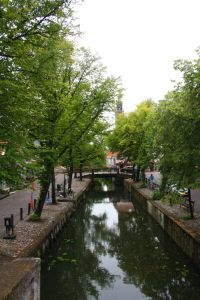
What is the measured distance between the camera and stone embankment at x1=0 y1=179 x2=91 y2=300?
9467 mm

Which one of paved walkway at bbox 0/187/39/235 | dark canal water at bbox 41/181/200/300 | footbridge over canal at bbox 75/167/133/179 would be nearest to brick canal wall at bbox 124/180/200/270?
dark canal water at bbox 41/181/200/300

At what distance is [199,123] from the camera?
16.0 m

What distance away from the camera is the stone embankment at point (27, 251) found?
9.47 m

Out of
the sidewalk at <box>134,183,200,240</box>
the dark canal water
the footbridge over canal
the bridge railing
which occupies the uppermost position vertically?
the bridge railing

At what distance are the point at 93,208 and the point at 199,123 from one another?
27.2 m

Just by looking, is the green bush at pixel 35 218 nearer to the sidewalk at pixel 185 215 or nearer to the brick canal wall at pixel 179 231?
the brick canal wall at pixel 179 231

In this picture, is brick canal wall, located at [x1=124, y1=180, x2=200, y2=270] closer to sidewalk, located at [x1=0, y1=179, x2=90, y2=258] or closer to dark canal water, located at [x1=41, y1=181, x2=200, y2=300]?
dark canal water, located at [x1=41, y1=181, x2=200, y2=300]

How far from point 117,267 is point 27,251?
5.35 metres

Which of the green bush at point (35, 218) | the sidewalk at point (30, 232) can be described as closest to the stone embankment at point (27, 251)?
the sidewalk at point (30, 232)

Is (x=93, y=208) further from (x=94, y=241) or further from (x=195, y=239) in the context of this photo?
(x=195, y=239)

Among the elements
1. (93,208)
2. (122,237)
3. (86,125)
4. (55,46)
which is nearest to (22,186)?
(55,46)

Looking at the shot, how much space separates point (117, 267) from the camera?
19.2 metres

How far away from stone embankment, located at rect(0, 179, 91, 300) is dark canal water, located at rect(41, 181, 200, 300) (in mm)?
1189

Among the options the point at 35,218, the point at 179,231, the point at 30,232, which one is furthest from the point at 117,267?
the point at 35,218
